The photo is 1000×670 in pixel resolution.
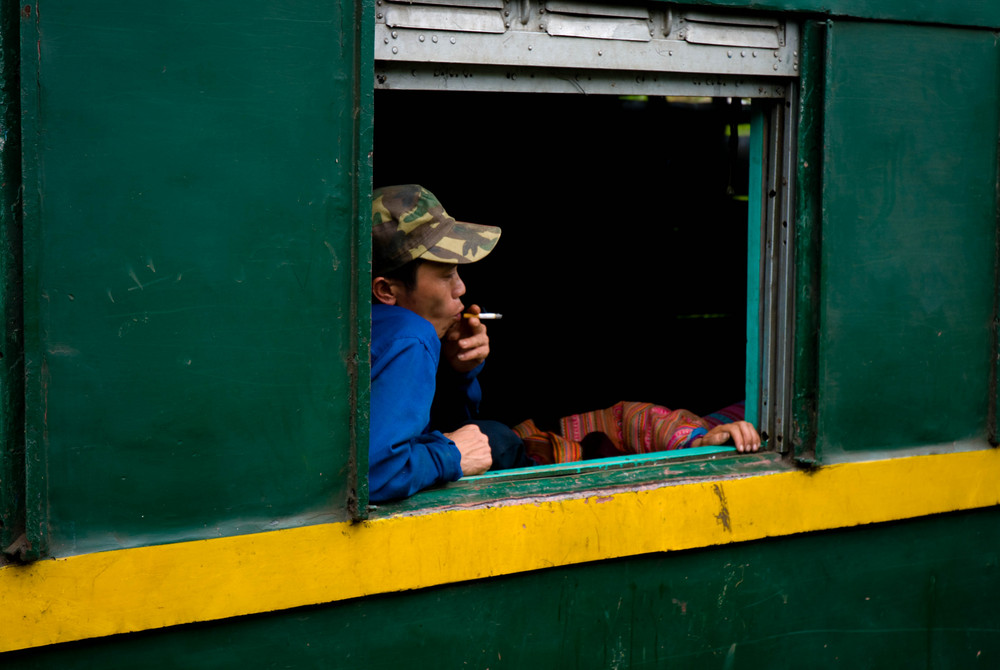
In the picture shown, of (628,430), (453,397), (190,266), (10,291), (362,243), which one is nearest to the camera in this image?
(10,291)

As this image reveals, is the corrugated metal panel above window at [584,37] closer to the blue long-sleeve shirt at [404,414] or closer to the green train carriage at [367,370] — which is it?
the green train carriage at [367,370]

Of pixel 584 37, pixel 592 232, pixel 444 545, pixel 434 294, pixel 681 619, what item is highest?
pixel 584 37

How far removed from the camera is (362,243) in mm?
2072

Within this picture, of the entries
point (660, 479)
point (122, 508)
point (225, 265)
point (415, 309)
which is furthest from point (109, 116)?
point (660, 479)

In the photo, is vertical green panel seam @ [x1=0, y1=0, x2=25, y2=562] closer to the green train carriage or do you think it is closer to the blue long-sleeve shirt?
the green train carriage

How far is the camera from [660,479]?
2.51 metres

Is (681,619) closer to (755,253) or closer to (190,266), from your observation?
(755,253)

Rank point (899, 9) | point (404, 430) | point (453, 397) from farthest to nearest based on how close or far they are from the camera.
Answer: point (453, 397), point (899, 9), point (404, 430)

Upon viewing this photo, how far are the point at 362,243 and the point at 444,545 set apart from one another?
728 millimetres

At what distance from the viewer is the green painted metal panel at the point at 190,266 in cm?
182

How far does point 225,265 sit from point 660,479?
1.25m

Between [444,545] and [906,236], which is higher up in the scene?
[906,236]

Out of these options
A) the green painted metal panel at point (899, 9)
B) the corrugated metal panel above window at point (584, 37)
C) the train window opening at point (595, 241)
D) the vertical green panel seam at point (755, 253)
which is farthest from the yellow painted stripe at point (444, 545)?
the train window opening at point (595, 241)

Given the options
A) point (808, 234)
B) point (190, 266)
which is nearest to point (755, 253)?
point (808, 234)
